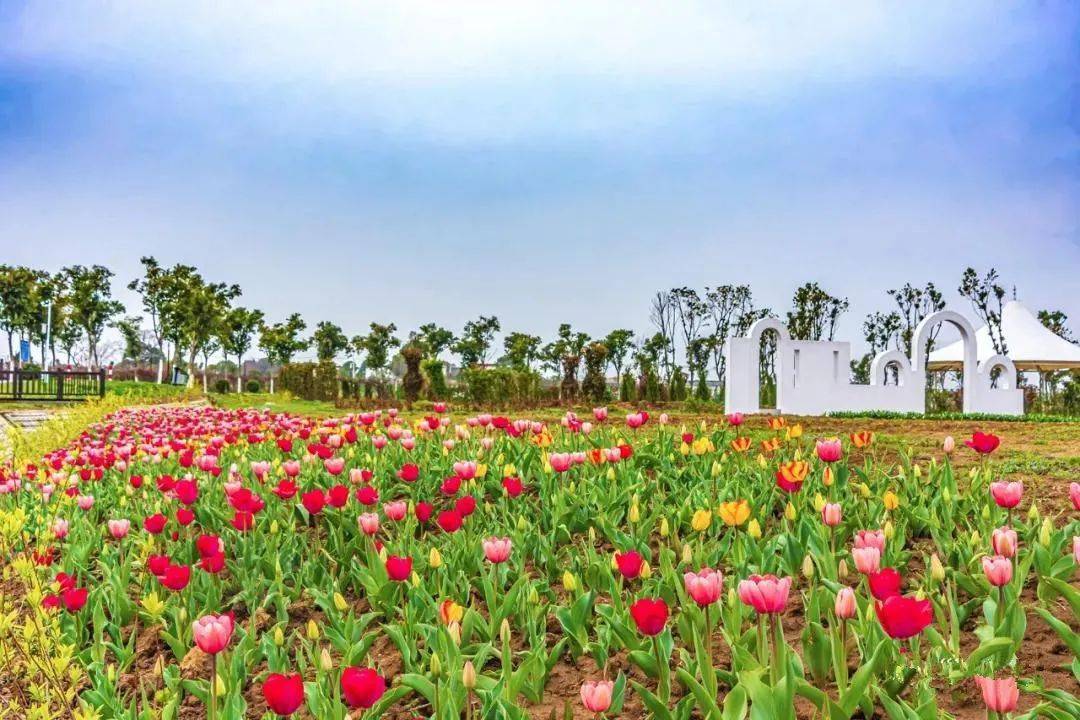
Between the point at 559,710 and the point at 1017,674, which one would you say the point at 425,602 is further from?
the point at 1017,674

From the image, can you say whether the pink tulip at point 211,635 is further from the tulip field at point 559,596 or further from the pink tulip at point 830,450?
the pink tulip at point 830,450

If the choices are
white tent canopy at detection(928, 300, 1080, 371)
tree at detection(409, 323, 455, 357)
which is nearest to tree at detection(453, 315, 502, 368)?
tree at detection(409, 323, 455, 357)

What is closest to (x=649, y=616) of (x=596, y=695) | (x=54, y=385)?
(x=596, y=695)

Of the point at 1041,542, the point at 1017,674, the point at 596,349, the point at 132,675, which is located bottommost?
the point at 132,675

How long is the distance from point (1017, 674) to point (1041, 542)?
891mm

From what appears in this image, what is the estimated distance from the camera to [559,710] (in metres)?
2.57

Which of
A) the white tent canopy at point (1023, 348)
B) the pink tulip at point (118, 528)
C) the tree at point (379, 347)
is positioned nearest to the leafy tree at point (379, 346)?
the tree at point (379, 347)

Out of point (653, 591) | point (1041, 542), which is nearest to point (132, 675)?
point (653, 591)

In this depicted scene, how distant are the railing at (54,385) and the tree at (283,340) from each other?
2687 cm

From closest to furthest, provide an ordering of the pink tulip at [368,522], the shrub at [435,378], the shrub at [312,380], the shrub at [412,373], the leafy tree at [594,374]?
the pink tulip at [368,522] < the shrub at [412,373] < the leafy tree at [594,374] < the shrub at [435,378] < the shrub at [312,380]

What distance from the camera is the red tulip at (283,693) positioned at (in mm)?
1774

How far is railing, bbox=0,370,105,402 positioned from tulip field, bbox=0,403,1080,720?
24940mm

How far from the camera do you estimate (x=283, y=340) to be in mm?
58875

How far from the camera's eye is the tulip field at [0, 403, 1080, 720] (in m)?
2.31
